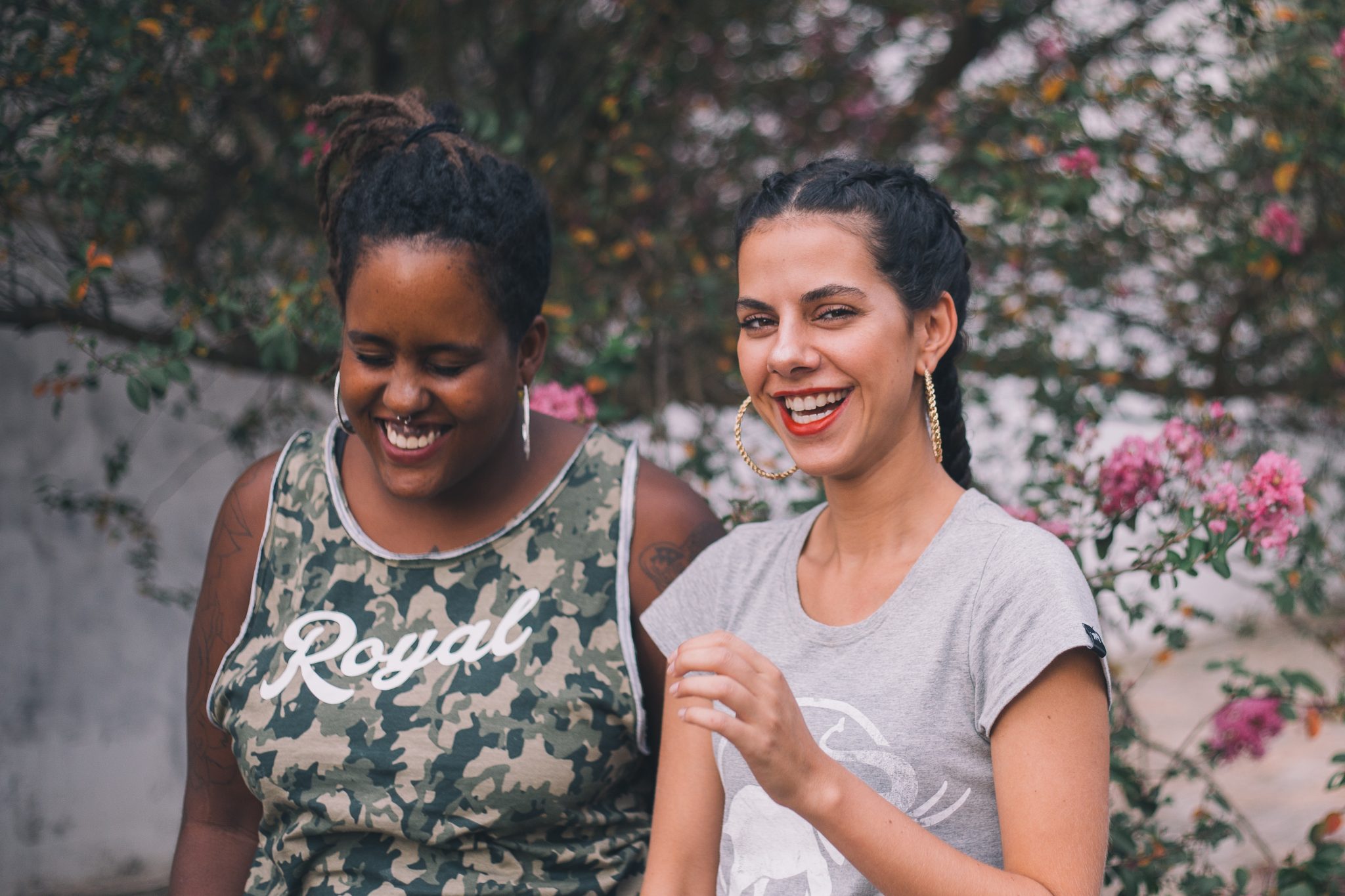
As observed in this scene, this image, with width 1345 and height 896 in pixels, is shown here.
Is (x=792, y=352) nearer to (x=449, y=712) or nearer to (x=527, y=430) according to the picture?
(x=527, y=430)

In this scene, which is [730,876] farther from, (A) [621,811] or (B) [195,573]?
(B) [195,573]

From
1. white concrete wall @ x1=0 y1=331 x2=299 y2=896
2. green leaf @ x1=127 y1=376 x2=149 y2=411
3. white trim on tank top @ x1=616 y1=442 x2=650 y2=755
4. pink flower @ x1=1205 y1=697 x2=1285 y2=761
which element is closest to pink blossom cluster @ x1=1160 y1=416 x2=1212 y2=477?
pink flower @ x1=1205 y1=697 x2=1285 y2=761

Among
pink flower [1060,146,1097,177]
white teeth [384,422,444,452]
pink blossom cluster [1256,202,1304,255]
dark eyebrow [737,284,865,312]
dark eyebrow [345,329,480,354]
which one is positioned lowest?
white teeth [384,422,444,452]

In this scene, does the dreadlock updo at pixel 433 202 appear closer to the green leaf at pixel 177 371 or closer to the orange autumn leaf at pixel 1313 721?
the green leaf at pixel 177 371

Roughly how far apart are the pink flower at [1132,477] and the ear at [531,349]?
1122 millimetres

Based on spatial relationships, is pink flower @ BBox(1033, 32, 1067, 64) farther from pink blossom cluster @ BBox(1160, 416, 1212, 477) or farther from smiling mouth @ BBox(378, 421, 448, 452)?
smiling mouth @ BBox(378, 421, 448, 452)

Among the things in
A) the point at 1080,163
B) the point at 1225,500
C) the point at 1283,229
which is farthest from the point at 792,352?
the point at 1283,229

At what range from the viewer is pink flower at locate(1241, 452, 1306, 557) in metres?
2.13

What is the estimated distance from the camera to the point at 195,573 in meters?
4.59

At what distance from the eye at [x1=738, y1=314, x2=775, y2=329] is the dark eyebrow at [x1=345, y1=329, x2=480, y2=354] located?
0.48 meters

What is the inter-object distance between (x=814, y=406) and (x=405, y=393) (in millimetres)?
685

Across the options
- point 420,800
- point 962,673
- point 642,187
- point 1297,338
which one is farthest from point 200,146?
point 1297,338

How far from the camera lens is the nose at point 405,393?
1974 millimetres

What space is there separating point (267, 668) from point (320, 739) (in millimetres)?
174
